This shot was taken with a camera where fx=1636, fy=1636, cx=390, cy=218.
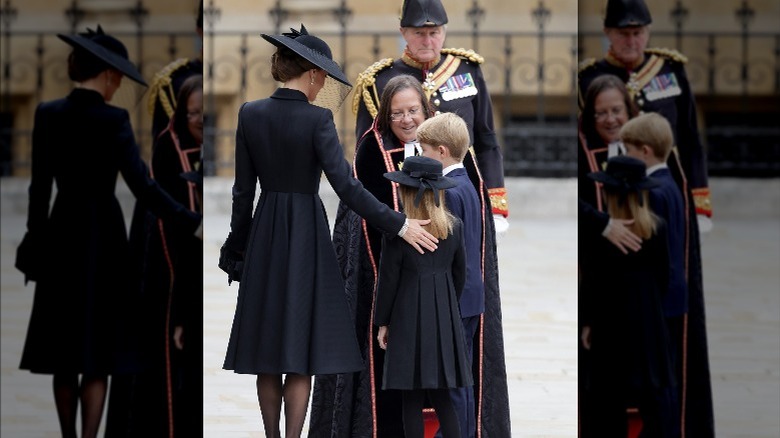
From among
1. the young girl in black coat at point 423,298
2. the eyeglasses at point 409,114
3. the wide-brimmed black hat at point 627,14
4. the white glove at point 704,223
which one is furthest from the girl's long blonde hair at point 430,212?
the wide-brimmed black hat at point 627,14

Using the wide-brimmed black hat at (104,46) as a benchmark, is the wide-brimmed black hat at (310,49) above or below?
Answer: above

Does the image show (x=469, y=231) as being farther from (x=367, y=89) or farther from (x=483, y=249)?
(x=367, y=89)

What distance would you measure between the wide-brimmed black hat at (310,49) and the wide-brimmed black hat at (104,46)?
986 mm

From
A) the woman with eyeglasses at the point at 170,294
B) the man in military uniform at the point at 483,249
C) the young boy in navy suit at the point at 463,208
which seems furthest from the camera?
the man in military uniform at the point at 483,249

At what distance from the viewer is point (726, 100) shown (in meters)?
3.60

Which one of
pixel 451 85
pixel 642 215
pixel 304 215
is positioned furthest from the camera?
pixel 451 85

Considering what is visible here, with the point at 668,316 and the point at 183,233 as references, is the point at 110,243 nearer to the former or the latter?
the point at 183,233

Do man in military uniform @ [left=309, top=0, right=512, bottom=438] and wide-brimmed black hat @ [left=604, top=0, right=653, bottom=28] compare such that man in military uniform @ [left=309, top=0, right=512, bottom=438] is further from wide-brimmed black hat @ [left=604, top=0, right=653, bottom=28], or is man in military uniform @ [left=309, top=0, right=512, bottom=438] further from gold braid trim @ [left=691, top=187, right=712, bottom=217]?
wide-brimmed black hat @ [left=604, top=0, right=653, bottom=28]

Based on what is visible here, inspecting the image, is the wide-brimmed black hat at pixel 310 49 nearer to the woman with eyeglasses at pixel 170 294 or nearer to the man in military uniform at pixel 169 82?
the woman with eyeglasses at pixel 170 294

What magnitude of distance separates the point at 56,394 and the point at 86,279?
0.29m

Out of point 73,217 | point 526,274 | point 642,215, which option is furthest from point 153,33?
point 526,274

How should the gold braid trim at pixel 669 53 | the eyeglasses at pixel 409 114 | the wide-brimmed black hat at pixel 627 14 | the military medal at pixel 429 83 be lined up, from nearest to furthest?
the wide-brimmed black hat at pixel 627 14 → the gold braid trim at pixel 669 53 → the eyeglasses at pixel 409 114 → the military medal at pixel 429 83

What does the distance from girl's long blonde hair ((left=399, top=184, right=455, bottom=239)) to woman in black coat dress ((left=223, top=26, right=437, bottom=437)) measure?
0.03 meters

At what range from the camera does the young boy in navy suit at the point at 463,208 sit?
193 inches
